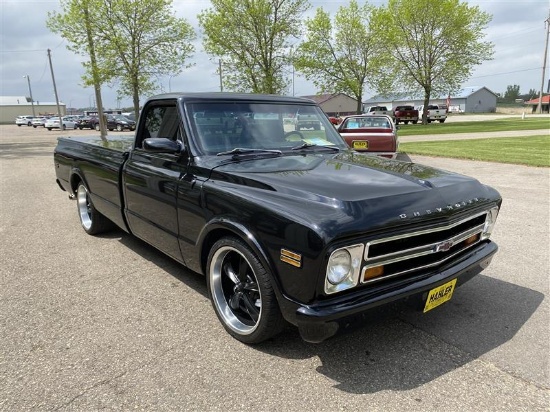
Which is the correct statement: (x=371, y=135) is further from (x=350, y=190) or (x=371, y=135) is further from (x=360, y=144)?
(x=350, y=190)

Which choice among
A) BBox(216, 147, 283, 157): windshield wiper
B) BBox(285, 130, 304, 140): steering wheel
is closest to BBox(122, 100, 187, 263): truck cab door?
BBox(216, 147, 283, 157): windshield wiper

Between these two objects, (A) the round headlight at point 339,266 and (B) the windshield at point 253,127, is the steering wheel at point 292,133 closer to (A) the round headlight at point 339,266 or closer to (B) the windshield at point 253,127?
(B) the windshield at point 253,127

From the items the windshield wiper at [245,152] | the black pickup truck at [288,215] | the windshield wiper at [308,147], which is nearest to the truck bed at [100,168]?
the black pickup truck at [288,215]

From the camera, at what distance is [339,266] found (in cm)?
228

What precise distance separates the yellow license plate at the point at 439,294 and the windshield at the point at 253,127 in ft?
5.77

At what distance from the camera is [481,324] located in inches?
124

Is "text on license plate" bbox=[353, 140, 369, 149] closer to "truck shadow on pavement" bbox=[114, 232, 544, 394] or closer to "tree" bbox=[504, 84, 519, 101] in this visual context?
"truck shadow on pavement" bbox=[114, 232, 544, 394]

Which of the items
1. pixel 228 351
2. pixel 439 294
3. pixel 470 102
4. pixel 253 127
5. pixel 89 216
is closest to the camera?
pixel 439 294

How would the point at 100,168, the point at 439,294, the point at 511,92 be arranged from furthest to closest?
the point at 511,92, the point at 100,168, the point at 439,294

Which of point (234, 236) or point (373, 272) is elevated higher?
point (234, 236)

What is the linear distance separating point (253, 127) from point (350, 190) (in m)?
1.38

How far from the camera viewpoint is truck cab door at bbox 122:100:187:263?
351 cm

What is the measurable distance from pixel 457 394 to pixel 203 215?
2.04 metres

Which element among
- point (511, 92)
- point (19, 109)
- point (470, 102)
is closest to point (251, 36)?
point (470, 102)
